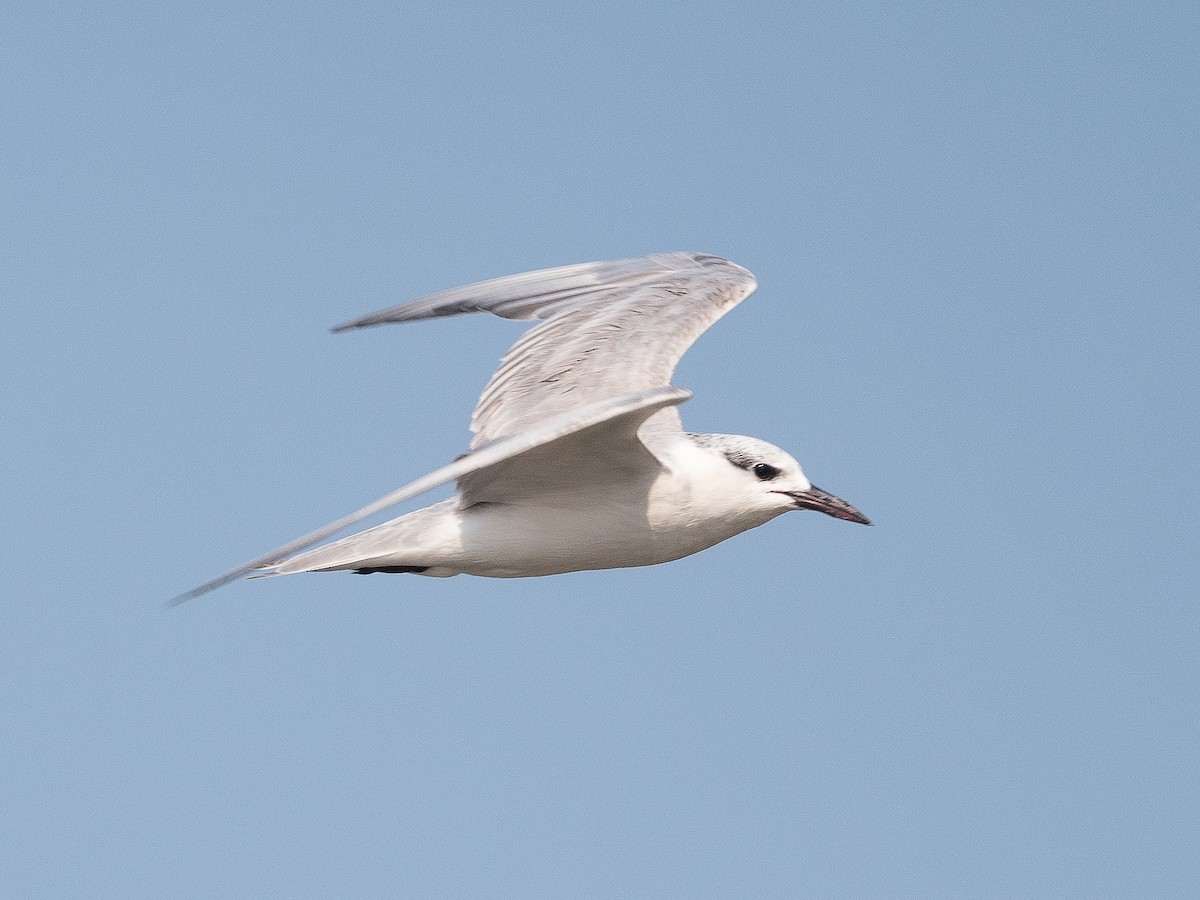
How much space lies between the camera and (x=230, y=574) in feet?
24.3

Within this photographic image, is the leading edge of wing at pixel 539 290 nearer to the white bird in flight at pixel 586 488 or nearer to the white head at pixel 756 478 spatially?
the white bird in flight at pixel 586 488

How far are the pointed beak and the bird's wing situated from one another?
0.99m

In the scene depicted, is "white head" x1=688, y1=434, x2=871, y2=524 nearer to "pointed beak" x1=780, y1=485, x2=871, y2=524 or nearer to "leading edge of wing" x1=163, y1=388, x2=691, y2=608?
"pointed beak" x1=780, y1=485, x2=871, y2=524

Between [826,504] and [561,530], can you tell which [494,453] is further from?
[826,504]

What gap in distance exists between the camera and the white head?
1030 cm

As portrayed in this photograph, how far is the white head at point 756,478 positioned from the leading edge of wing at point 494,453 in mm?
1396

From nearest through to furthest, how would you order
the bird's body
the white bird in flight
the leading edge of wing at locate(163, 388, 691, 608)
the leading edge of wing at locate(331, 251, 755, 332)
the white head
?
1. the leading edge of wing at locate(163, 388, 691, 608)
2. the white bird in flight
3. the bird's body
4. the white head
5. the leading edge of wing at locate(331, 251, 755, 332)

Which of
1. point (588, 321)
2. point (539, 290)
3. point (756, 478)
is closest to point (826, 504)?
point (756, 478)

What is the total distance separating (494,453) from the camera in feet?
25.5

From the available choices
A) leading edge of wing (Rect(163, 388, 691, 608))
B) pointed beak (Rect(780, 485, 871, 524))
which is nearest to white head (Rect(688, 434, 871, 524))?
pointed beak (Rect(780, 485, 871, 524))

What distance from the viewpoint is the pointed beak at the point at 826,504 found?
10633mm

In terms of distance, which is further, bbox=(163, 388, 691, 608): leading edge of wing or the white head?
the white head

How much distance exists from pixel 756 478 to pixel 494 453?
9.92 ft

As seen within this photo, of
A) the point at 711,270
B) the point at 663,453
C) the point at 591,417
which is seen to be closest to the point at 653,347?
the point at 663,453
